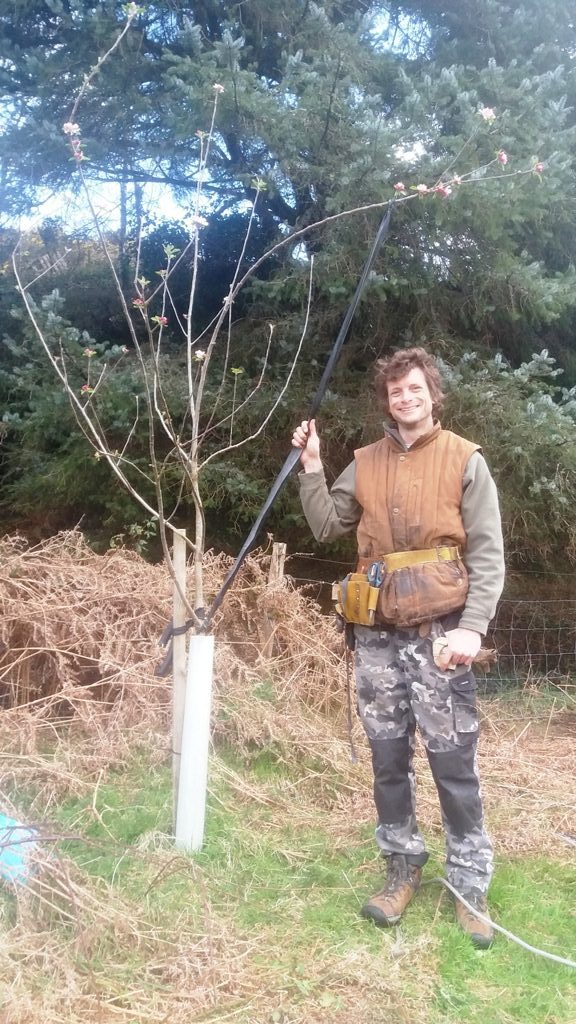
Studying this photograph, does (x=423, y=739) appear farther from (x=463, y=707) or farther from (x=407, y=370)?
(x=407, y=370)

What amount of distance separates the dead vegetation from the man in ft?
1.09

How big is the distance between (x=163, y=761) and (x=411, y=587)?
1.92 metres

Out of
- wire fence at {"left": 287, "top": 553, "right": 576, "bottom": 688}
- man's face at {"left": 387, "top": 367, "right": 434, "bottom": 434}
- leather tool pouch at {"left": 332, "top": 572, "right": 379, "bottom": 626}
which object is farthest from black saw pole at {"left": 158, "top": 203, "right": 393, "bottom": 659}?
wire fence at {"left": 287, "top": 553, "right": 576, "bottom": 688}

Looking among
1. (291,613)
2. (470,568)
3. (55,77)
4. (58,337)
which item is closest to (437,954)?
(470,568)

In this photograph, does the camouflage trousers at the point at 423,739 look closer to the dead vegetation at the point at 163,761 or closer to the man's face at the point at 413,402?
the dead vegetation at the point at 163,761

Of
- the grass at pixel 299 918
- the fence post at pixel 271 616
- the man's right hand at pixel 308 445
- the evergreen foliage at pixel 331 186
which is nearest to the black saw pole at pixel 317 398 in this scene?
the man's right hand at pixel 308 445

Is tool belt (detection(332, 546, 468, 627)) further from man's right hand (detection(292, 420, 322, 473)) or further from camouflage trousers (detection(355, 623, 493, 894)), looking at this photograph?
man's right hand (detection(292, 420, 322, 473))

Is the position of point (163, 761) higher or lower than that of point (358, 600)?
lower

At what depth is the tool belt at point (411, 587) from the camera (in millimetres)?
2547

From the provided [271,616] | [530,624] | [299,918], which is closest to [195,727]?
[299,918]

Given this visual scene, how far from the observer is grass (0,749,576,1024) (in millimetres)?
2250

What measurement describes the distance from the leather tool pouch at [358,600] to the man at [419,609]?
0.02 metres

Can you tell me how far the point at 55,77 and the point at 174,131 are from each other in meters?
1.07

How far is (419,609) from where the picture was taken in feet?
8.38
